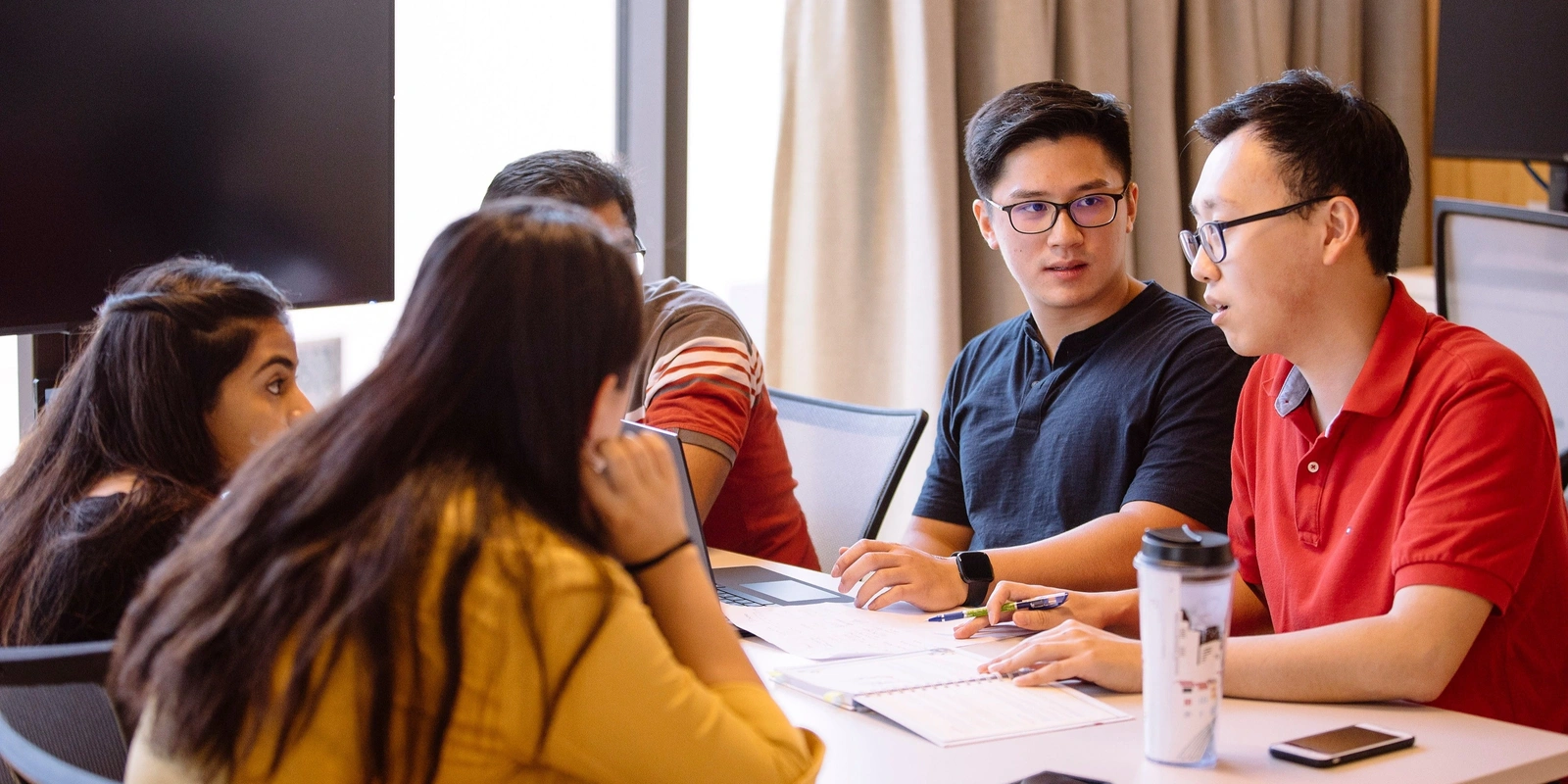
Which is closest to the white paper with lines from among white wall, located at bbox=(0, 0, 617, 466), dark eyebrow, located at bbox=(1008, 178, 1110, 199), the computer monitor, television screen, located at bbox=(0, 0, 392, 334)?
dark eyebrow, located at bbox=(1008, 178, 1110, 199)

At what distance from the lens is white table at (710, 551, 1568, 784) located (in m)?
1.10

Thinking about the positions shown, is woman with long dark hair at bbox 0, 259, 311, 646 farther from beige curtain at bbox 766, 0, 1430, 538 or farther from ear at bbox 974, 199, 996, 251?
beige curtain at bbox 766, 0, 1430, 538

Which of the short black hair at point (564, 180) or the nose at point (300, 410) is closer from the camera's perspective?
the nose at point (300, 410)

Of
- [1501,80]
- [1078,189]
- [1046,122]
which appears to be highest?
[1501,80]

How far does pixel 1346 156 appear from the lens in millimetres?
1534

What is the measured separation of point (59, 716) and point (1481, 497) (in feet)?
4.29

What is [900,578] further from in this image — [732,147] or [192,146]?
[732,147]

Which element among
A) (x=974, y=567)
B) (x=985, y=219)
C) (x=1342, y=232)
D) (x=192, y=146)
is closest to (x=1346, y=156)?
(x=1342, y=232)

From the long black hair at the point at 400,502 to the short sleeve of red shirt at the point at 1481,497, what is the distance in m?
0.83

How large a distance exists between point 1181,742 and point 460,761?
1.91ft

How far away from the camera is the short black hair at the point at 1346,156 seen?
1.53 m

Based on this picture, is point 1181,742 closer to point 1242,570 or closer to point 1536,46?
point 1242,570

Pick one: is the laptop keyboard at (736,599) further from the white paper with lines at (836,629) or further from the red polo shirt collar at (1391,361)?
the red polo shirt collar at (1391,361)

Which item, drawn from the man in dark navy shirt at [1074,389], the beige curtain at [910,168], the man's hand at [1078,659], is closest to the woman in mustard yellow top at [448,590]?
the man's hand at [1078,659]
